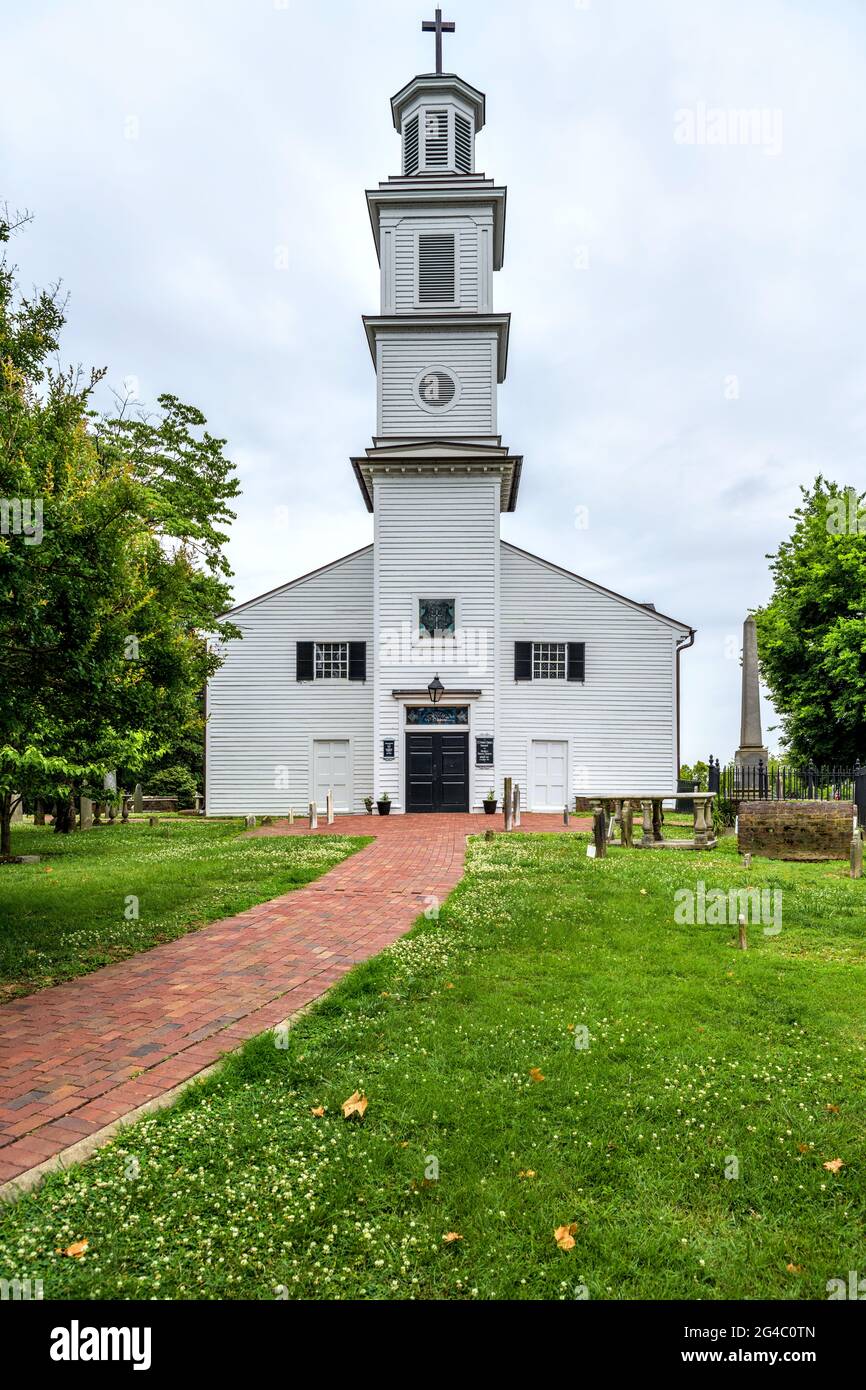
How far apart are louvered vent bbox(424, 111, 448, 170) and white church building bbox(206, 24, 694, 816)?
82mm

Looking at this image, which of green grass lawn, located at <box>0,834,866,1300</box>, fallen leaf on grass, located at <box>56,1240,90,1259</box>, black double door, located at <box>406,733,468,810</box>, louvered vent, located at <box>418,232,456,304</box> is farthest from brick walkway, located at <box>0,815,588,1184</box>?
louvered vent, located at <box>418,232,456,304</box>

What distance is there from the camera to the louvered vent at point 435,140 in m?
25.3

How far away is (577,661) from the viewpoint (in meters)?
24.2

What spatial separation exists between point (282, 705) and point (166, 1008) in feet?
62.5

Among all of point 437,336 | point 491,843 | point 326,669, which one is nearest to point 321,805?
point 326,669

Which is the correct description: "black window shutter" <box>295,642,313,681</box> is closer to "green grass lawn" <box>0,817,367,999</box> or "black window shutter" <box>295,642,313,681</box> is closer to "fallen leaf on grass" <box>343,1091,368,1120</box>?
"green grass lawn" <box>0,817,367,999</box>

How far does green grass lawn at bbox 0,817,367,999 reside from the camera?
292 inches

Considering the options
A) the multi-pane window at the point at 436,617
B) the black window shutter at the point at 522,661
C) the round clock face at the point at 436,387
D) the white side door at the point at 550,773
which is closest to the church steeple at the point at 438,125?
the round clock face at the point at 436,387

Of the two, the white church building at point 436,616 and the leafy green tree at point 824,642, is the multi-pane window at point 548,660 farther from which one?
the leafy green tree at point 824,642
